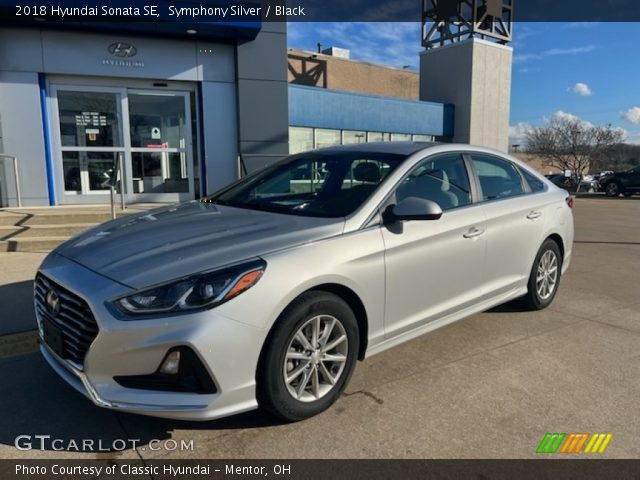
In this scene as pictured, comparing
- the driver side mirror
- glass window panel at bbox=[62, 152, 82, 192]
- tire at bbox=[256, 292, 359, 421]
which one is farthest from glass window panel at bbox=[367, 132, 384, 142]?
tire at bbox=[256, 292, 359, 421]

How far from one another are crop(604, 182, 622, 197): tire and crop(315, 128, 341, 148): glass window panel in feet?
56.3

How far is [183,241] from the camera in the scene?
2.96 meters

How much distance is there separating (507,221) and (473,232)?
575 millimetres

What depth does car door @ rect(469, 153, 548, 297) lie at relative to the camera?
422cm

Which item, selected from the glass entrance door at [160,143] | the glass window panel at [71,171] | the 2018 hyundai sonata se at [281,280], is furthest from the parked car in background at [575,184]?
the 2018 hyundai sonata se at [281,280]

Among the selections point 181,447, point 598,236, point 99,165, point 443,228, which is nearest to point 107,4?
point 99,165

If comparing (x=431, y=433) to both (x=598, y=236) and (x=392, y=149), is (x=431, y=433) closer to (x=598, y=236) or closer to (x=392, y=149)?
(x=392, y=149)

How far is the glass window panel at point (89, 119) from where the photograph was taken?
10.4 m

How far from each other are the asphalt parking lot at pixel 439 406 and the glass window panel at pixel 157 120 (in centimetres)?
793

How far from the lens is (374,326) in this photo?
3289 mm

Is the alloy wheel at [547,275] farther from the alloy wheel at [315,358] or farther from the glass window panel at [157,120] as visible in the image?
the glass window panel at [157,120]

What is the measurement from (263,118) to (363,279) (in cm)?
881
